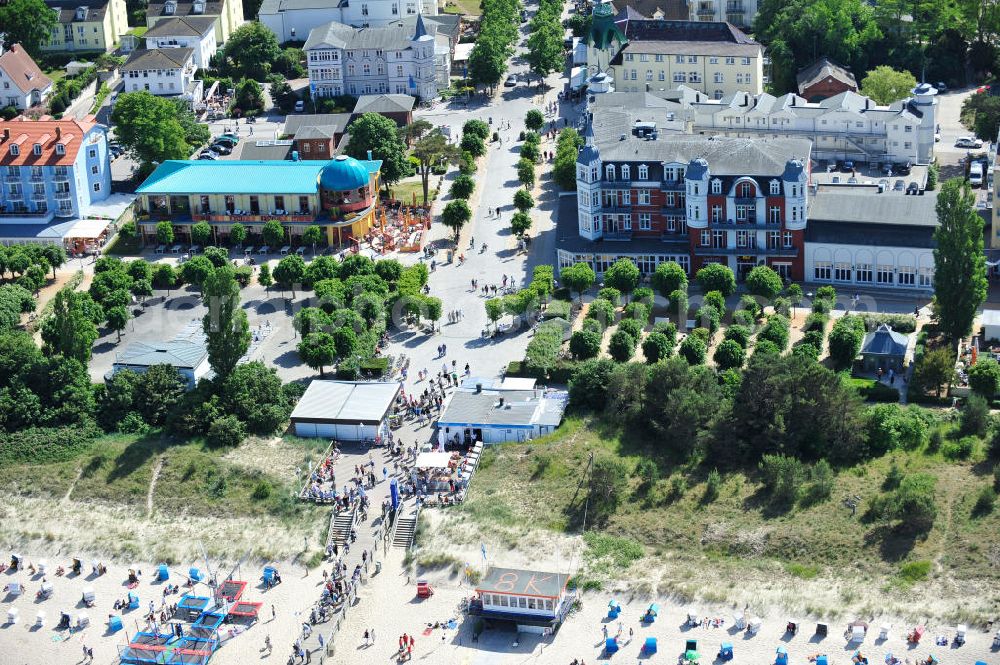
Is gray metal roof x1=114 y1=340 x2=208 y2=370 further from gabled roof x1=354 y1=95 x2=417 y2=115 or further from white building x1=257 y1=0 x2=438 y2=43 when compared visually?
white building x1=257 y1=0 x2=438 y2=43

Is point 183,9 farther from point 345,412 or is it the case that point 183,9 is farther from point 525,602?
point 525,602

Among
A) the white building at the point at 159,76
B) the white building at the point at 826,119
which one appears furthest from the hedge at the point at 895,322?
the white building at the point at 159,76

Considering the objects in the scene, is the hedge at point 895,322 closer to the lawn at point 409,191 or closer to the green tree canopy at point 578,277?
the green tree canopy at point 578,277

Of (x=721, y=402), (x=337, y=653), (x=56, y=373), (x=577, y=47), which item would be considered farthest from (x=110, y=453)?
(x=577, y=47)

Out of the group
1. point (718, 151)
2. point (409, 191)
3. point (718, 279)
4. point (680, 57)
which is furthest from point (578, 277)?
point (680, 57)

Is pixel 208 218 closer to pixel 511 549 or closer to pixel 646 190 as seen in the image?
pixel 646 190

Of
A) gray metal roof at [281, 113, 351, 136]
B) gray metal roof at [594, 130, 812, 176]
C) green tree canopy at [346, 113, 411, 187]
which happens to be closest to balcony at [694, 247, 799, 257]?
gray metal roof at [594, 130, 812, 176]
